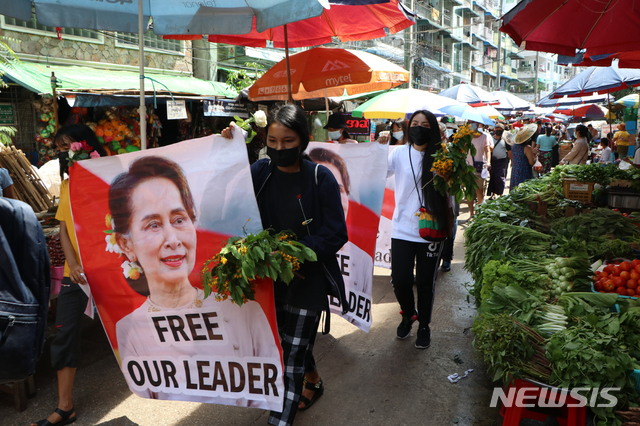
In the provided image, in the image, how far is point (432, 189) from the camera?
13.8ft

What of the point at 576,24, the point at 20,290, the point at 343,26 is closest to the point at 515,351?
the point at 20,290

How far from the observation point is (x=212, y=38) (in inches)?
241

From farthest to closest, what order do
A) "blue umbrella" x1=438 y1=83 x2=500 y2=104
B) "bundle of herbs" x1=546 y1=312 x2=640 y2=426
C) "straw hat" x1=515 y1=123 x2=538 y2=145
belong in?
"blue umbrella" x1=438 y1=83 x2=500 y2=104 < "straw hat" x1=515 y1=123 x2=538 y2=145 < "bundle of herbs" x1=546 y1=312 x2=640 y2=426

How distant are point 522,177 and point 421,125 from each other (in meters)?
7.46

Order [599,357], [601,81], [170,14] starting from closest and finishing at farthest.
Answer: [599,357], [170,14], [601,81]

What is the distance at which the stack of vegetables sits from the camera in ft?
7.89

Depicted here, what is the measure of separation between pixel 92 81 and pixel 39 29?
2.22m

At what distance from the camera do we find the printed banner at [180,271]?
9.77ft

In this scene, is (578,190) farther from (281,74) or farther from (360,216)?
(281,74)

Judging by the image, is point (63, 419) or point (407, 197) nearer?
point (63, 419)

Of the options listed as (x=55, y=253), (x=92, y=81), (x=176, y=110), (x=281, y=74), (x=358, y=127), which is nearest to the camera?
(x=55, y=253)

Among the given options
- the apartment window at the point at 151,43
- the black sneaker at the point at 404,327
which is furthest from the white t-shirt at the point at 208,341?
the apartment window at the point at 151,43

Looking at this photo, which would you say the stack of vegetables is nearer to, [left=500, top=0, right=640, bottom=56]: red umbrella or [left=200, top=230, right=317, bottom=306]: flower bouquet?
[left=200, top=230, right=317, bottom=306]: flower bouquet

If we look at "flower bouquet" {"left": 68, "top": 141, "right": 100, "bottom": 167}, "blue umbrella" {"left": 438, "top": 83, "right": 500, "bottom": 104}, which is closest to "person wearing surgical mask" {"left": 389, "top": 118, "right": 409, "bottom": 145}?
"blue umbrella" {"left": 438, "top": 83, "right": 500, "bottom": 104}
